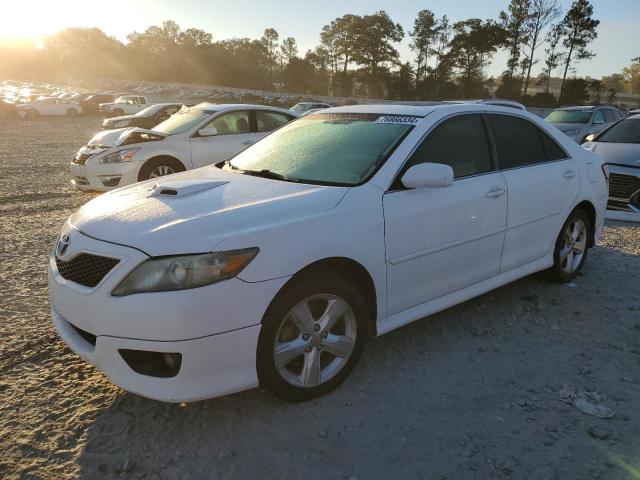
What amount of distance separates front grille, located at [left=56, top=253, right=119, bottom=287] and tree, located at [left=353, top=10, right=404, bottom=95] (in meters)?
76.0

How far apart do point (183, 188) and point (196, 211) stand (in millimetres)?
450

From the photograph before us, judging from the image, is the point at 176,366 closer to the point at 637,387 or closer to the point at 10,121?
the point at 637,387

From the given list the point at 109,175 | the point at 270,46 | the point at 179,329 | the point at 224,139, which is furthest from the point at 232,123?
the point at 270,46

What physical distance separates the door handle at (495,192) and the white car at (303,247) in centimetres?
1

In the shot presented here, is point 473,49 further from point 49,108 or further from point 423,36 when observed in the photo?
point 49,108

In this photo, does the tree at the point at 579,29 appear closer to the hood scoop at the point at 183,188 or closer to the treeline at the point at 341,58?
the treeline at the point at 341,58

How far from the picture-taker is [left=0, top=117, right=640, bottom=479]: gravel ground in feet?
7.75

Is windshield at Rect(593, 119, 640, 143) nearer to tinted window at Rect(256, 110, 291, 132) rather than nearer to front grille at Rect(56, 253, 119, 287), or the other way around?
tinted window at Rect(256, 110, 291, 132)

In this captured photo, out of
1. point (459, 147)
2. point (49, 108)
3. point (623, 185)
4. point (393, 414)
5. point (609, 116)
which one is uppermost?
point (459, 147)

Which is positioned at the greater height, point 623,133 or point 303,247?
point 303,247

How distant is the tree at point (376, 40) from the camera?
7500cm

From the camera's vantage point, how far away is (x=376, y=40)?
75.3 m

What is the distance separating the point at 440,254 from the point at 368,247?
0.65 meters

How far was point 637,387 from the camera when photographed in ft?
9.91
